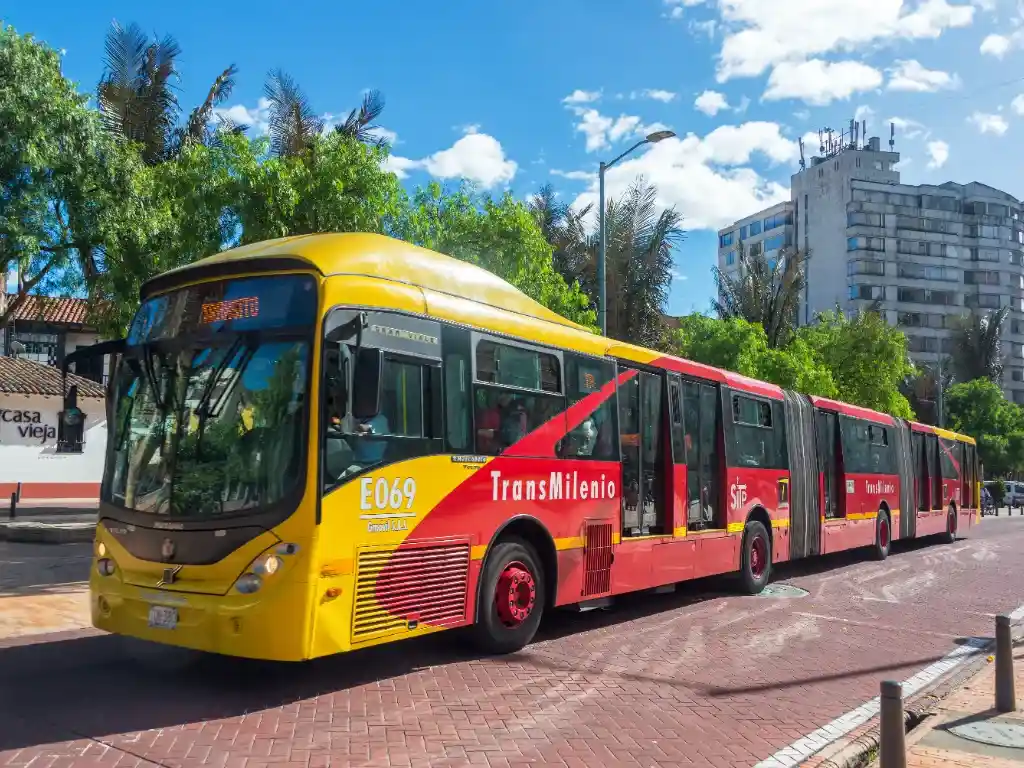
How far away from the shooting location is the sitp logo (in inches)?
508

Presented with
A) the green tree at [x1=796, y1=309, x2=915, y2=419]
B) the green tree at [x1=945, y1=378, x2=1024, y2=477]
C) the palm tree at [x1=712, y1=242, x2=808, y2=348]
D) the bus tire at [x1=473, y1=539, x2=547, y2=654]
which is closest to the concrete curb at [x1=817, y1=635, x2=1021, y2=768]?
the bus tire at [x1=473, y1=539, x2=547, y2=654]

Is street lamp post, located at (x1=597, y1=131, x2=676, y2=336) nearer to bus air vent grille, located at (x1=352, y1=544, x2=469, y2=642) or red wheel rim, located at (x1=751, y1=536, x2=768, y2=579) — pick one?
red wheel rim, located at (x1=751, y1=536, x2=768, y2=579)

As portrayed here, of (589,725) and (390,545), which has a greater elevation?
(390,545)

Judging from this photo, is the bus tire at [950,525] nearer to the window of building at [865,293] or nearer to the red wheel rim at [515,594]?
the red wheel rim at [515,594]

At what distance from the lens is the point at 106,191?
52.5 feet

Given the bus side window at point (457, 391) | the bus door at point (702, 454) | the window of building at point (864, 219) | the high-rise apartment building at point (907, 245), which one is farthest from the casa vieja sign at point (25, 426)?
the window of building at point (864, 219)

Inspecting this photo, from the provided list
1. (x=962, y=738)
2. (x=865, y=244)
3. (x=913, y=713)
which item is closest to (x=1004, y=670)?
(x=913, y=713)

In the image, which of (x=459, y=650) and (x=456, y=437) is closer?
(x=456, y=437)

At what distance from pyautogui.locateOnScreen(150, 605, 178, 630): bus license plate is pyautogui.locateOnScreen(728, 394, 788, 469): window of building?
8388mm

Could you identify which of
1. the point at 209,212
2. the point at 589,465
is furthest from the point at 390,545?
the point at 209,212

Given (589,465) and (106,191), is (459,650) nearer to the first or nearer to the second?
(589,465)

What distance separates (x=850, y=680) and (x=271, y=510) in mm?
5353

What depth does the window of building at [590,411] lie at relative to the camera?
31.0 ft

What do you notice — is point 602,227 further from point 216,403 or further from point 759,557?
point 216,403
